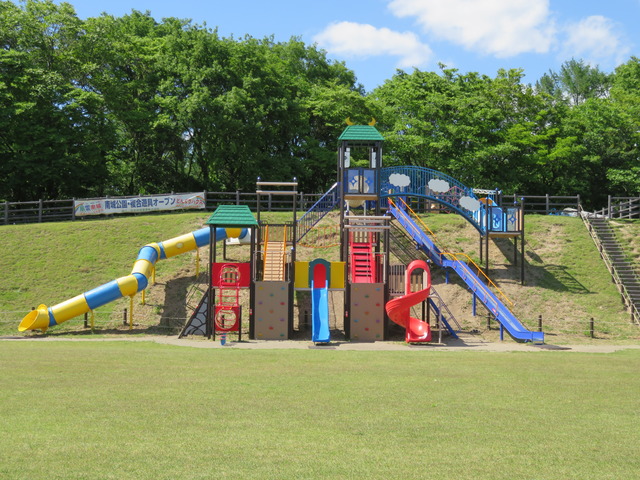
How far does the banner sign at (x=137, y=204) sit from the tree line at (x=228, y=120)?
6.08 metres


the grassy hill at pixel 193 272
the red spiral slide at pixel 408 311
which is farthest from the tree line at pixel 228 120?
the red spiral slide at pixel 408 311

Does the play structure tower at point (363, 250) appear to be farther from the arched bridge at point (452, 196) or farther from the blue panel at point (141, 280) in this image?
the blue panel at point (141, 280)

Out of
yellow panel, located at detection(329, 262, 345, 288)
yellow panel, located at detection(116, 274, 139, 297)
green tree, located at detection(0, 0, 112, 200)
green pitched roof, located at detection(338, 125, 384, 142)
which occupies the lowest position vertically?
yellow panel, located at detection(116, 274, 139, 297)

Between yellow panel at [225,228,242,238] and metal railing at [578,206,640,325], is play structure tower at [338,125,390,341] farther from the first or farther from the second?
metal railing at [578,206,640,325]

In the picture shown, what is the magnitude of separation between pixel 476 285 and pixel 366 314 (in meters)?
4.64

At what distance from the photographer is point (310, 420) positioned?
9.55 metres

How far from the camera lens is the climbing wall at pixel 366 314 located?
24.6 meters

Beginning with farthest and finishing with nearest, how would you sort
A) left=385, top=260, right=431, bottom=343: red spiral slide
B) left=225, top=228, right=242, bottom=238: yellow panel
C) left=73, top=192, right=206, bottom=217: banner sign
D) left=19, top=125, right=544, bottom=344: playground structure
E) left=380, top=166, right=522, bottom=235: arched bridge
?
left=73, top=192, right=206, bottom=217: banner sign < left=380, top=166, right=522, bottom=235: arched bridge < left=225, top=228, right=242, bottom=238: yellow panel < left=19, top=125, right=544, bottom=344: playground structure < left=385, top=260, right=431, bottom=343: red spiral slide

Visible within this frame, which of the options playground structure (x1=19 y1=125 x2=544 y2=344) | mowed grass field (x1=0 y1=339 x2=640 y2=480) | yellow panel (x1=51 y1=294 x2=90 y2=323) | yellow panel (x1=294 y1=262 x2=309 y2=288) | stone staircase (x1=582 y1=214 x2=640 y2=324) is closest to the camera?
mowed grass field (x1=0 y1=339 x2=640 y2=480)

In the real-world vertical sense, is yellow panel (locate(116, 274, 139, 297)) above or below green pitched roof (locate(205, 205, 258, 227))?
below

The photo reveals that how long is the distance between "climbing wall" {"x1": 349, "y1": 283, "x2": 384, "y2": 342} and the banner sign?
16351 millimetres

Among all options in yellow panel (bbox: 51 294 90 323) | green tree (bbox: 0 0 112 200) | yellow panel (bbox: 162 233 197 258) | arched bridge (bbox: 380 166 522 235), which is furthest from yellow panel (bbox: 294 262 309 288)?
green tree (bbox: 0 0 112 200)

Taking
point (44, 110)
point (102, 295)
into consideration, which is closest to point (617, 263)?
point (102, 295)

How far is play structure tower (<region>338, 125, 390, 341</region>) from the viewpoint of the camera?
2467 centimetres
